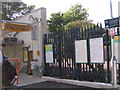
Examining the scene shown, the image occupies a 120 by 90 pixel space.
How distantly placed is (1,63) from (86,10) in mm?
27170

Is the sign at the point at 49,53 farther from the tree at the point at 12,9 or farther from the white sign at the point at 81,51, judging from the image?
the tree at the point at 12,9

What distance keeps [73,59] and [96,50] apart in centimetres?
157

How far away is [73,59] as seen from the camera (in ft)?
30.2

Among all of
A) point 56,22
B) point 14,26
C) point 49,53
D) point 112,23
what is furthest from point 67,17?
point 112,23

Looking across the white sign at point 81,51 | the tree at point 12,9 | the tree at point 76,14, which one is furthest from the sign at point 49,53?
the tree at point 76,14

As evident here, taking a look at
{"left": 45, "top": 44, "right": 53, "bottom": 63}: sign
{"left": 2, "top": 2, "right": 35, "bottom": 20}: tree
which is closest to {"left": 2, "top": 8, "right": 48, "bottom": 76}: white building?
{"left": 45, "top": 44, "right": 53, "bottom": 63}: sign

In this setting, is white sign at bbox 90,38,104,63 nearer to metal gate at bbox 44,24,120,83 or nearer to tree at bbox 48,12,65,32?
metal gate at bbox 44,24,120,83

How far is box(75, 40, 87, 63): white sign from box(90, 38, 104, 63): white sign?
0.38m

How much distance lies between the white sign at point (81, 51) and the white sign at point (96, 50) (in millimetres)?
385

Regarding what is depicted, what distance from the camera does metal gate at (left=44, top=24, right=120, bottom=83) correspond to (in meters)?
7.88

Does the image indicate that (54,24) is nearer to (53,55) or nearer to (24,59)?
(24,59)

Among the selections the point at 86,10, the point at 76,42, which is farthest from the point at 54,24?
the point at 76,42

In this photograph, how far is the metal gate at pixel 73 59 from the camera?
788 cm

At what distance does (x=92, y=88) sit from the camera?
757cm
